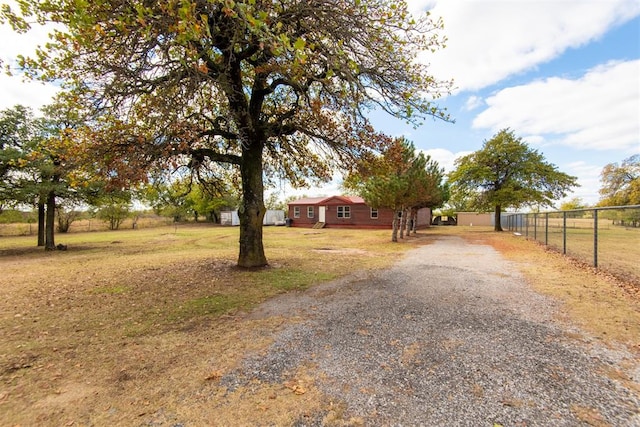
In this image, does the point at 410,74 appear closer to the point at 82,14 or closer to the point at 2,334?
the point at 82,14

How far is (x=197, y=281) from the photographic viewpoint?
698 centimetres

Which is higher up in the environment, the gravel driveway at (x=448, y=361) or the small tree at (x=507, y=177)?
the small tree at (x=507, y=177)

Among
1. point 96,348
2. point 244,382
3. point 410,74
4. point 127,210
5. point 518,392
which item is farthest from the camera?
point 127,210

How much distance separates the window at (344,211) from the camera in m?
30.4

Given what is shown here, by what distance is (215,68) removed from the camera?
243 inches

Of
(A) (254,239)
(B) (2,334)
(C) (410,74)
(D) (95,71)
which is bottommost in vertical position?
(B) (2,334)

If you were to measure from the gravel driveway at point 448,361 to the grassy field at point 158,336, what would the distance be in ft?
0.93

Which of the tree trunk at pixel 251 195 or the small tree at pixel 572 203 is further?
the small tree at pixel 572 203

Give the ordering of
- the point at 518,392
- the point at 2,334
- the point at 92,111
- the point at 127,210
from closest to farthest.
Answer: the point at 518,392 → the point at 2,334 → the point at 92,111 → the point at 127,210

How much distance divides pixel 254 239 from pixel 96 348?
15.6 feet

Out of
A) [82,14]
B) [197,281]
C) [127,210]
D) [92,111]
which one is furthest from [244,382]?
[127,210]

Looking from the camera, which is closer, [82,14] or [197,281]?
[82,14]

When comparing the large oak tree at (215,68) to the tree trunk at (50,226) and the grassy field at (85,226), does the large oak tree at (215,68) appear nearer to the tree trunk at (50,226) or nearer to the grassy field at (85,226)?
the tree trunk at (50,226)

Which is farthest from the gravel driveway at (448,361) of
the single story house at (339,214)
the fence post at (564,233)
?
the single story house at (339,214)
